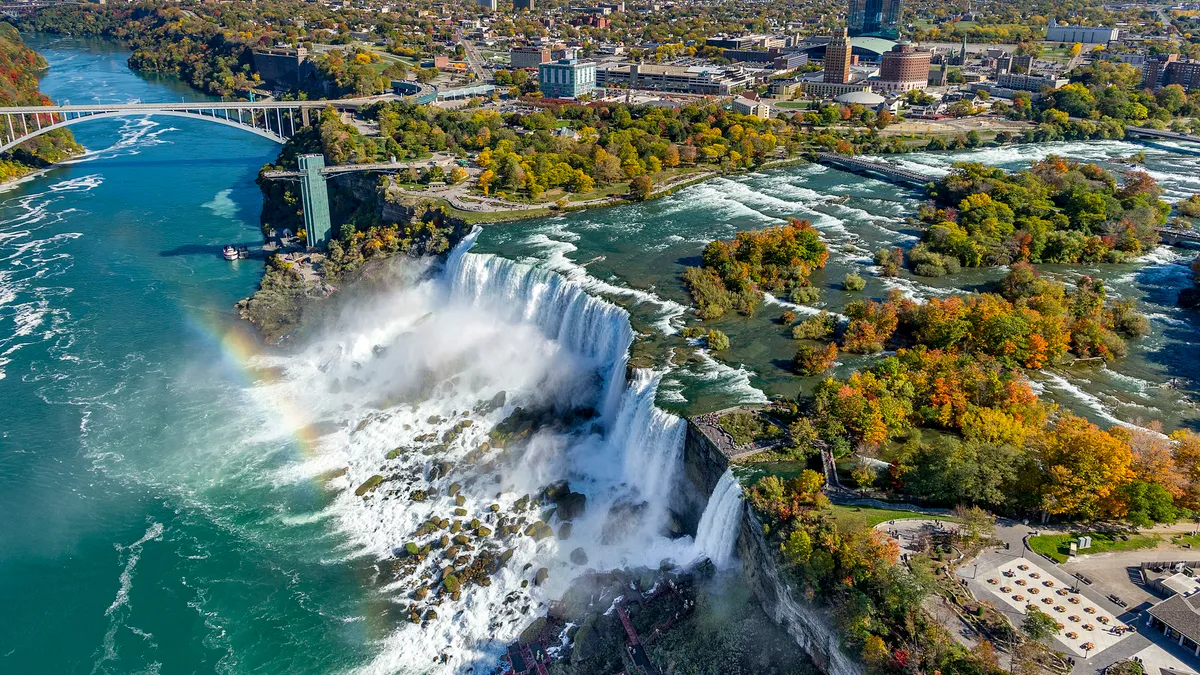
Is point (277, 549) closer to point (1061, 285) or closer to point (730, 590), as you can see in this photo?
point (730, 590)

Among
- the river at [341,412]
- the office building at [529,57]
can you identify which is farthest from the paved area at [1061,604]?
the office building at [529,57]

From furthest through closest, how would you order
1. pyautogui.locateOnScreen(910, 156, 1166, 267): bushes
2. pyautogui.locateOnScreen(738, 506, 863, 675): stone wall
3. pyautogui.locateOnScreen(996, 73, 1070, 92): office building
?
pyautogui.locateOnScreen(996, 73, 1070, 92): office building
pyautogui.locateOnScreen(910, 156, 1166, 267): bushes
pyautogui.locateOnScreen(738, 506, 863, 675): stone wall

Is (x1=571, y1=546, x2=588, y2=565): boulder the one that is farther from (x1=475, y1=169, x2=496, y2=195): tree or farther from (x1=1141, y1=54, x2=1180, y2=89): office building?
(x1=1141, y1=54, x2=1180, y2=89): office building

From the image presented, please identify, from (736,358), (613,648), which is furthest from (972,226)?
(613,648)

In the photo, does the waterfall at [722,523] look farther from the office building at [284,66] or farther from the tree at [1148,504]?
the office building at [284,66]

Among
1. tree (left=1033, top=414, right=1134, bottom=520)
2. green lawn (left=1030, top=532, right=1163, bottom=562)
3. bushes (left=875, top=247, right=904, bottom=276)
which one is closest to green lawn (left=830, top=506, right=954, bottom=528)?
green lawn (left=1030, top=532, right=1163, bottom=562)

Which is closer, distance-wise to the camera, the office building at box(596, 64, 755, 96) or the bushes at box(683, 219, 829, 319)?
the bushes at box(683, 219, 829, 319)
